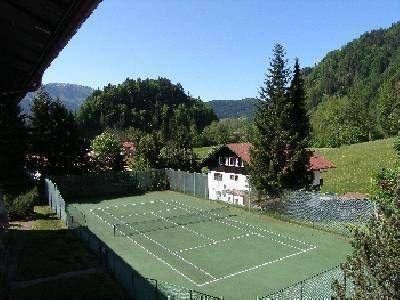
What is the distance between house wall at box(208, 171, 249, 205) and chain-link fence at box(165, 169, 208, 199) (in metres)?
1.44

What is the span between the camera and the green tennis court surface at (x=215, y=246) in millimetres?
24844

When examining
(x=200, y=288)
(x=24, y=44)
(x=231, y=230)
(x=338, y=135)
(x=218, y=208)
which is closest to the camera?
(x=24, y=44)

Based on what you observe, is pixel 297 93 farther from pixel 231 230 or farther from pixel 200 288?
pixel 200 288

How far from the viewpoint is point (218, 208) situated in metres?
43.2

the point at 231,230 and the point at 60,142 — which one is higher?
the point at 60,142

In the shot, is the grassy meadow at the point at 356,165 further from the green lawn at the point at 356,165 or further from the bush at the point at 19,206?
the bush at the point at 19,206

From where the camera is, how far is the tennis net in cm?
3534

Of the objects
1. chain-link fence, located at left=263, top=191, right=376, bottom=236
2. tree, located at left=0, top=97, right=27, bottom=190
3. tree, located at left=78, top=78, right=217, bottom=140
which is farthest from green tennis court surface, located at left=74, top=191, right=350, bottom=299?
tree, located at left=78, top=78, right=217, bottom=140

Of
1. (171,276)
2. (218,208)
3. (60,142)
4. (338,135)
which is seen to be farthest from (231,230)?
(338,135)

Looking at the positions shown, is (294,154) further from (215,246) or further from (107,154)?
(107,154)

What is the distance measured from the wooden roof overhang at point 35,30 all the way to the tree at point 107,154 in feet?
182

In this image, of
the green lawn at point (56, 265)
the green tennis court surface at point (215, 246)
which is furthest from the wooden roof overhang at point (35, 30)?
the green tennis court surface at point (215, 246)

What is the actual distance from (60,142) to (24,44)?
169 feet

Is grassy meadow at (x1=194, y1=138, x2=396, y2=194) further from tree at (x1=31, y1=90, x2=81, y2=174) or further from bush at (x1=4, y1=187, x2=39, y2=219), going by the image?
bush at (x1=4, y1=187, x2=39, y2=219)
